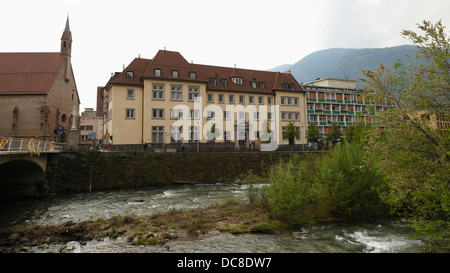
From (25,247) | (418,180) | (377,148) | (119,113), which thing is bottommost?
(25,247)

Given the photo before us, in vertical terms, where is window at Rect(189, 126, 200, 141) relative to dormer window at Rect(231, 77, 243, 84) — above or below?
below

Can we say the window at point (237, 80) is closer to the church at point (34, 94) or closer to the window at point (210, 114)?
the window at point (210, 114)

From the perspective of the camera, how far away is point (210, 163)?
108 ft

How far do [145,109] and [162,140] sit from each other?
527 centimetres

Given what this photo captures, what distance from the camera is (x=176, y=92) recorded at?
4191 centimetres

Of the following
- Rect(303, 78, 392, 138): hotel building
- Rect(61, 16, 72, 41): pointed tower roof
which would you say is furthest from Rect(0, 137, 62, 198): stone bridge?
Rect(303, 78, 392, 138): hotel building

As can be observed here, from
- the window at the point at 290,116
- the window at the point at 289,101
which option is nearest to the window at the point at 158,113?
the window at the point at 290,116

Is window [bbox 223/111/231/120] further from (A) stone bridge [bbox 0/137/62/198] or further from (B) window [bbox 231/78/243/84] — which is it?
(A) stone bridge [bbox 0/137/62/198]

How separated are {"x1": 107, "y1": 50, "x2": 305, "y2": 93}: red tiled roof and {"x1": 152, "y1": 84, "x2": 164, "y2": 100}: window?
4.45 feet

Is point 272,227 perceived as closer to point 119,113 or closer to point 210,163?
point 210,163

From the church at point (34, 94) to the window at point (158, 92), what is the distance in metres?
11.3

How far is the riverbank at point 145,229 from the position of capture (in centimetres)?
1085

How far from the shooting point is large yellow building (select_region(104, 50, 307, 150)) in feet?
130
